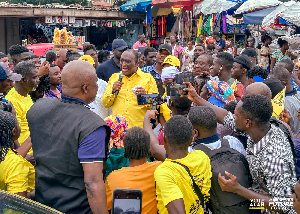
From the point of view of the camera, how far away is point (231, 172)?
2.75 metres

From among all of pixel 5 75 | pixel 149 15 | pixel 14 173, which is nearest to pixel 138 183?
pixel 14 173

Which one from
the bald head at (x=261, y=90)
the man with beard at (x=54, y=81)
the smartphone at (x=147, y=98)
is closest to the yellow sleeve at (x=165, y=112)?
the smartphone at (x=147, y=98)

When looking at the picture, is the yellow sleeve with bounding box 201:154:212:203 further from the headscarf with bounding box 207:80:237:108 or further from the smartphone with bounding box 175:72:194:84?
the headscarf with bounding box 207:80:237:108

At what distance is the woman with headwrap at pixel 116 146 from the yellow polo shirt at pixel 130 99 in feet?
4.23

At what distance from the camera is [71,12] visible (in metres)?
13.7

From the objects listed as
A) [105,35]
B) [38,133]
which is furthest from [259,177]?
Answer: [105,35]

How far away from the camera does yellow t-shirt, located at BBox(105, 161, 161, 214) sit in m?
2.71

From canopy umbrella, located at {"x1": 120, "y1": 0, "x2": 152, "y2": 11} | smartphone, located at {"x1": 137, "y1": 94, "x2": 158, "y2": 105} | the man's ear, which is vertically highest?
canopy umbrella, located at {"x1": 120, "y1": 0, "x2": 152, "y2": 11}

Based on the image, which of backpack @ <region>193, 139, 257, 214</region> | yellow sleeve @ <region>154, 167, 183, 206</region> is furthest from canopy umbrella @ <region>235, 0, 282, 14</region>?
yellow sleeve @ <region>154, 167, 183, 206</region>

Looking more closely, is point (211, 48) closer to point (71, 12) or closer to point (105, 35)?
point (71, 12)

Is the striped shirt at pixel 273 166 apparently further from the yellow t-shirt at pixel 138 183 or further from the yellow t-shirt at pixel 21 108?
the yellow t-shirt at pixel 21 108

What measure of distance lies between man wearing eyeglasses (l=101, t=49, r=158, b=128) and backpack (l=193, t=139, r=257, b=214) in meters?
1.94

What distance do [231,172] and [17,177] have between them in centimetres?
180

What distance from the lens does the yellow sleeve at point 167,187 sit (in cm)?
245
